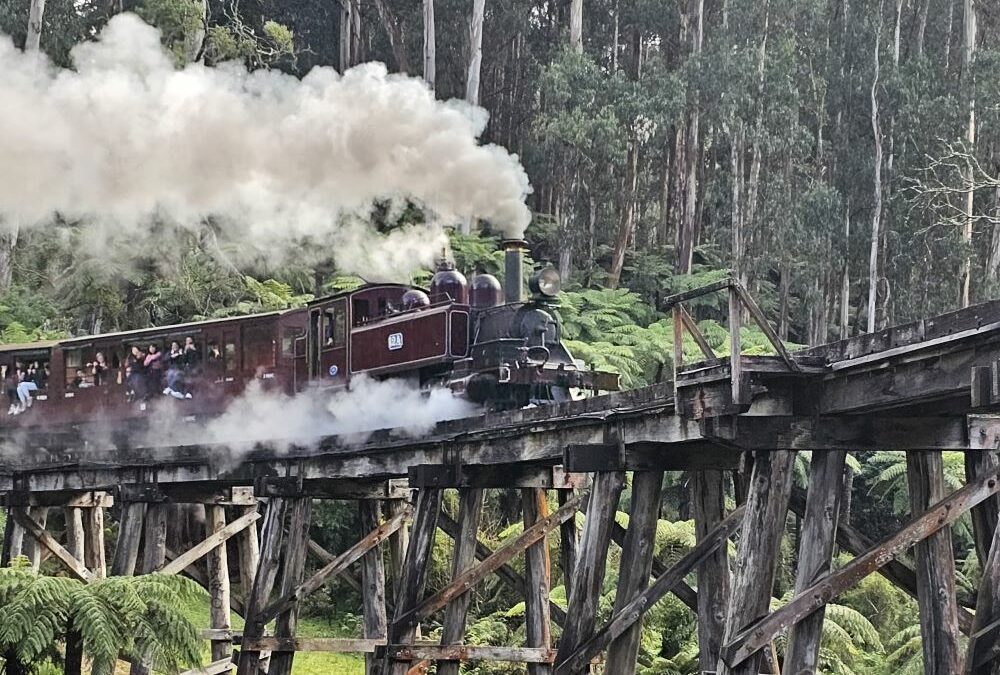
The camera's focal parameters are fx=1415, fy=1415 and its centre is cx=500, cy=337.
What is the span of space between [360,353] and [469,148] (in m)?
4.88

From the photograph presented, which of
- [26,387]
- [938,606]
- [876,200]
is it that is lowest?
[938,606]

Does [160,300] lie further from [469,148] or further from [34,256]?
[469,148]

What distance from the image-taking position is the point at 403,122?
21.1 metres

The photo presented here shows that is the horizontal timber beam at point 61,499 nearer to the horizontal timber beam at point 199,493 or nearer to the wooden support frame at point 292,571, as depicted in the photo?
the horizontal timber beam at point 199,493

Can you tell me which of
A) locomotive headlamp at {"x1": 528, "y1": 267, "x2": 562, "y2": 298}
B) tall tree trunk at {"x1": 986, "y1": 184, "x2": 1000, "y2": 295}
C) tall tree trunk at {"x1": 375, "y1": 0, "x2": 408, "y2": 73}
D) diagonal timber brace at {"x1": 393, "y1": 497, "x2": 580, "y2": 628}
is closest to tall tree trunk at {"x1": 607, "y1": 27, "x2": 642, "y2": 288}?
tall tree trunk at {"x1": 375, "y1": 0, "x2": 408, "y2": 73}

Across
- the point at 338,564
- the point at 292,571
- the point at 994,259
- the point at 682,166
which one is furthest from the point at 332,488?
the point at 682,166

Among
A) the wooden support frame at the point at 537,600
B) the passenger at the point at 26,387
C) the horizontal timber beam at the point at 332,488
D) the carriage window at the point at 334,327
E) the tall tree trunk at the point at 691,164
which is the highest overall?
the tall tree trunk at the point at 691,164

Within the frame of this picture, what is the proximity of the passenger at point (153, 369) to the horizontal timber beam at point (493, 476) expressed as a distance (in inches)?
305

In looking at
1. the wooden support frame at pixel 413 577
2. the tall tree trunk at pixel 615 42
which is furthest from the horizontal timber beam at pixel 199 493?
the tall tree trunk at pixel 615 42

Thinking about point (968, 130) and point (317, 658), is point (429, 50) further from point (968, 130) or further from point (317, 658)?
point (317, 658)

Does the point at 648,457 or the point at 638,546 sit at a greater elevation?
the point at 648,457

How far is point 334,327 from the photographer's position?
17.2 m

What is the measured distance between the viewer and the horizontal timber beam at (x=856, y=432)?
8.56 meters

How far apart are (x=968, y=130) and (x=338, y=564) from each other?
24.5m
